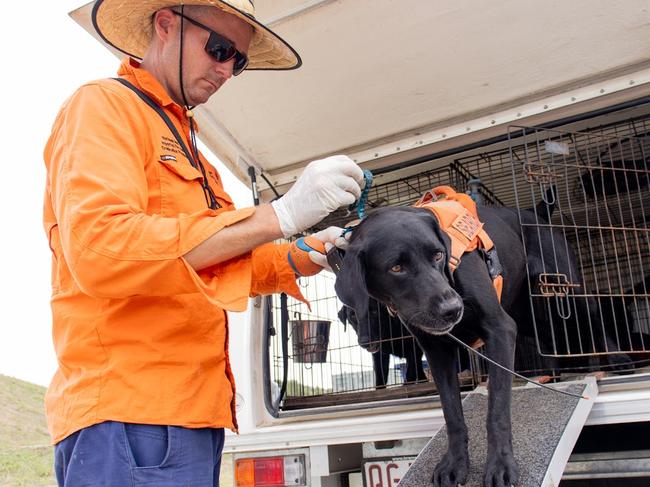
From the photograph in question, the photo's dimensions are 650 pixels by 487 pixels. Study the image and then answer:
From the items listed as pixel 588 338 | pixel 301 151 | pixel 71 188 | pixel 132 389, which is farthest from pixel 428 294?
pixel 588 338

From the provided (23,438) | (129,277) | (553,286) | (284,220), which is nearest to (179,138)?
(284,220)

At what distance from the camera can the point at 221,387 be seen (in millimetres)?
1642

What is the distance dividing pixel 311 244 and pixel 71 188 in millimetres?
859

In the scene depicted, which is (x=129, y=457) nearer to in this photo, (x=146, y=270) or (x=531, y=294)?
(x=146, y=270)

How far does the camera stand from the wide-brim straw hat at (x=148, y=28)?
1.77 metres

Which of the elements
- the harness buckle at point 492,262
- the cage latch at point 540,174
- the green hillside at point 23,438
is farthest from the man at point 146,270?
the green hillside at point 23,438

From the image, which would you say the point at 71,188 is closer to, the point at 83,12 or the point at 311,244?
the point at 311,244

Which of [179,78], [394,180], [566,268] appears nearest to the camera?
[179,78]

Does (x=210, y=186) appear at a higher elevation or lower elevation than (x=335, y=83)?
lower

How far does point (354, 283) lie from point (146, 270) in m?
0.79

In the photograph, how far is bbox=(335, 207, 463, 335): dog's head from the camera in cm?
191

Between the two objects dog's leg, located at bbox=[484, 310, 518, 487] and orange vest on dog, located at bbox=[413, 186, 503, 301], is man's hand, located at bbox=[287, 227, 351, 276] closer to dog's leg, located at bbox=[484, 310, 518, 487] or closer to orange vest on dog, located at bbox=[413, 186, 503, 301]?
orange vest on dog, located at bbox=[413, 186, 503, 301]

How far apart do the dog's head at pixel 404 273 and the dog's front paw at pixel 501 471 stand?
0.40m

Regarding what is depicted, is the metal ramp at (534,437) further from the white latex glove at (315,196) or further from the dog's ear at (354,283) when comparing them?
the white latex glove at (315,196)
